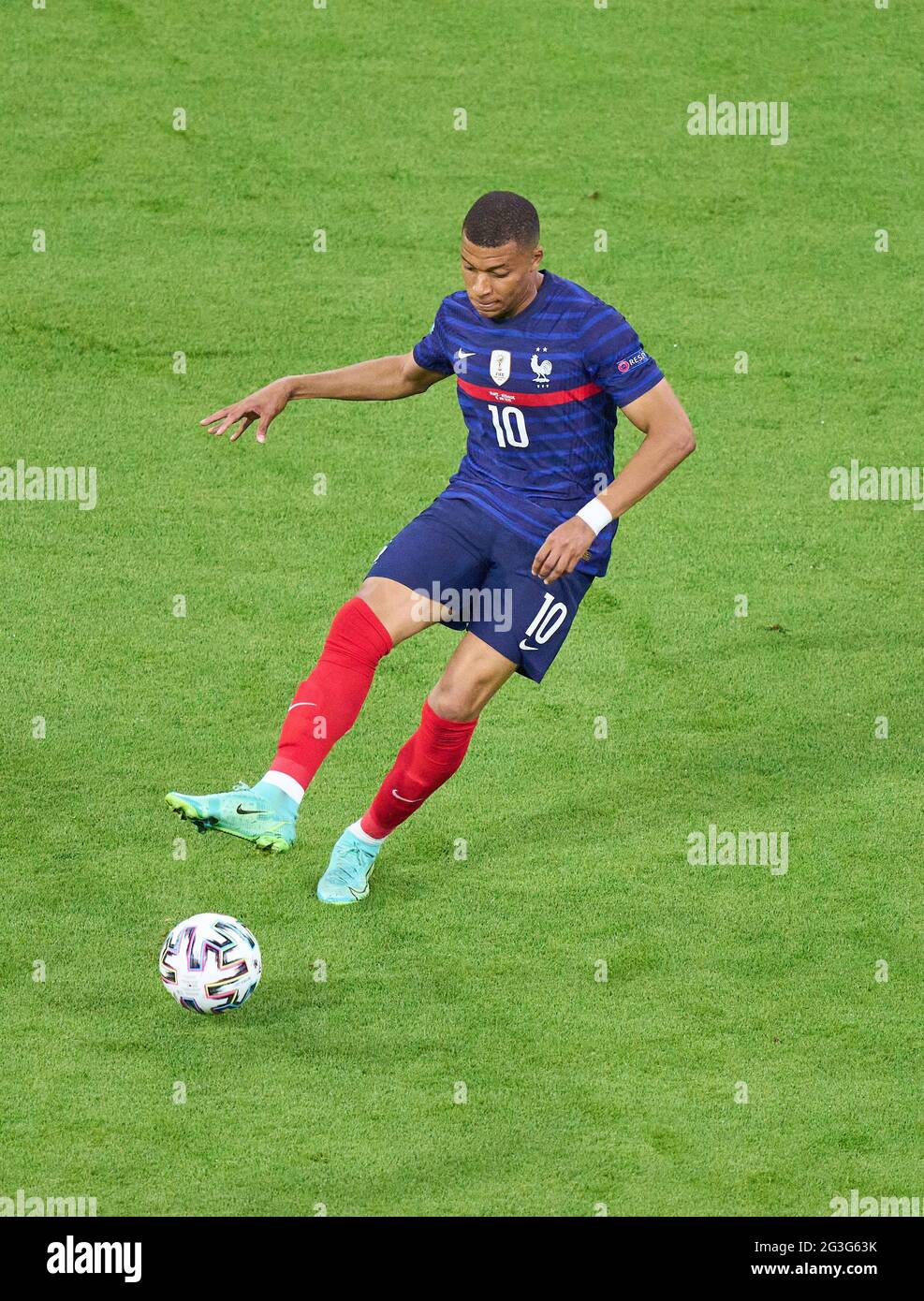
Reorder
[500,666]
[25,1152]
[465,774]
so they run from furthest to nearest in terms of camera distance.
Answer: [465,774], [500,666], [25,1152]

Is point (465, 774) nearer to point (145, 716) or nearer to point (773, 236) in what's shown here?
point (145, 716)

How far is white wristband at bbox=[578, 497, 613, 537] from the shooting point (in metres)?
6.18

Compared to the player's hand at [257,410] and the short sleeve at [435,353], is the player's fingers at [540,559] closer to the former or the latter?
the short sleeve at [435,353]

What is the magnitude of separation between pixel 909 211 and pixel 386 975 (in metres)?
7.10

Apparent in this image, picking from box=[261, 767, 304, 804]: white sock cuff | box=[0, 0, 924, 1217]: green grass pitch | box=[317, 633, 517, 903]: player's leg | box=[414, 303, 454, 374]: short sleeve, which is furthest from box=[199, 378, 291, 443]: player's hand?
box=[0, 0, 924, 1217]: green grass pitch

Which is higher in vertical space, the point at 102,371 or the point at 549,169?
the point at 549,169

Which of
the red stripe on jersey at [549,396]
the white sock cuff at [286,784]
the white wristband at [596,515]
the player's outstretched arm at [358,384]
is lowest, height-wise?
the white sock cuff at [286,784]

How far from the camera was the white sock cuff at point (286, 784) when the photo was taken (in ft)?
19.4

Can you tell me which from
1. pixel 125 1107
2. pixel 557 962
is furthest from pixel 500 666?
pixel 125 1107

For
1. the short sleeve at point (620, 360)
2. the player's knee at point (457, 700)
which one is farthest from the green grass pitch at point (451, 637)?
the short sleeve at point (620, 360)

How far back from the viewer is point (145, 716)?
791 centimetres

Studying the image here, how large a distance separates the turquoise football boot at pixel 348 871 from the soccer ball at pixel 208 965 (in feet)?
2.18

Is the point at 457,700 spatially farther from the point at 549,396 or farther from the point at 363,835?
the point at 549,396

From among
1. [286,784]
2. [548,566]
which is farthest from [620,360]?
[286,784]
